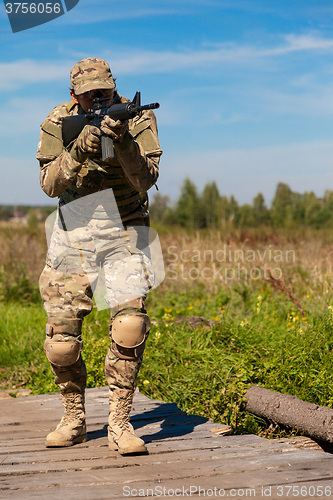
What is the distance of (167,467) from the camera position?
3023mm

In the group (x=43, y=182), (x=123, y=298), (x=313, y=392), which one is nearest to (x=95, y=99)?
(x=43, y=182)

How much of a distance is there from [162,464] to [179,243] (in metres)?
9.06

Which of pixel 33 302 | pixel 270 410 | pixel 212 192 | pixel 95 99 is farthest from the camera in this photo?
pixel 212 192

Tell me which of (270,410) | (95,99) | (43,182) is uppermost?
(95,99)

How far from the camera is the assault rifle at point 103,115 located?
10.2 ft

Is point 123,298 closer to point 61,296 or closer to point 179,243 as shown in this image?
Answer: point 61,296

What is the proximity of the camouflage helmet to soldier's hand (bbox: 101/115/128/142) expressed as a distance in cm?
→ 32

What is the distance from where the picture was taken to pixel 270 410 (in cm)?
439

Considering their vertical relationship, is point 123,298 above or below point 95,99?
below

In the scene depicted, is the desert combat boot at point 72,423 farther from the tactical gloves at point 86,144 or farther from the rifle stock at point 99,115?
the rifle stock at point 99,115

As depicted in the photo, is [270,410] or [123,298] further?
[270,410]

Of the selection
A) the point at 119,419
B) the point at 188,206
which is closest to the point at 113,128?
the point at 119,419

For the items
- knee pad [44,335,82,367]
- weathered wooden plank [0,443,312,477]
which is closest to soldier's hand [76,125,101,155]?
knee pad [44,335,82,367]

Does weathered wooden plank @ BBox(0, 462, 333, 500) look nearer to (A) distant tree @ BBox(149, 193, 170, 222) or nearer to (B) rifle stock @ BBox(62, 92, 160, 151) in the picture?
(B) rifle stock @ BBox(62, 92, 160, 151)
